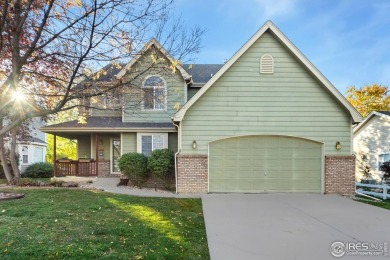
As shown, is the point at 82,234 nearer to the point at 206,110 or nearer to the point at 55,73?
the point at 55,73

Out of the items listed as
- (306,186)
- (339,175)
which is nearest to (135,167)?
(306,186)

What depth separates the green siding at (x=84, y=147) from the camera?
739 inches

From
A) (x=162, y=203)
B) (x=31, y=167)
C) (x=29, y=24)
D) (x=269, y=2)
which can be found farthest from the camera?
(x=31, y=167)

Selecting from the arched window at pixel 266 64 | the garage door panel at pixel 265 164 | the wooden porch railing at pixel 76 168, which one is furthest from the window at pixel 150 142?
the arched window at pixel 266 64

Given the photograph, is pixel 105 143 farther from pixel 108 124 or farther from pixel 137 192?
pixel 137 192

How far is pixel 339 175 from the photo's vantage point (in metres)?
12.5

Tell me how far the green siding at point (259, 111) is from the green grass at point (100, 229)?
3.75 metres

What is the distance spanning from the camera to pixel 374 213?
29.6 feet

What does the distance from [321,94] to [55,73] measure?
10.3 m

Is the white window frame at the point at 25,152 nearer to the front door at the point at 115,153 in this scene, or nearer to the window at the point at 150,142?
the front door at the point at 115,153

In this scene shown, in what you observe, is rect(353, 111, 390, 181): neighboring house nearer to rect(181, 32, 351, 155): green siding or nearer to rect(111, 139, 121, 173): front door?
rect(181, 32, 351, 155): green siding

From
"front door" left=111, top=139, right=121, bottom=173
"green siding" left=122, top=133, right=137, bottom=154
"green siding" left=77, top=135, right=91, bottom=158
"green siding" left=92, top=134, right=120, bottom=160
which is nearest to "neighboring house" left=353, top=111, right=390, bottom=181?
"green siding" left=122, top=133, right=137, bottom=154

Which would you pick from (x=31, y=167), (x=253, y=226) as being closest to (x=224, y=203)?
(x=253, y=226)

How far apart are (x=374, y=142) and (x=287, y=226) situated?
16410mm
